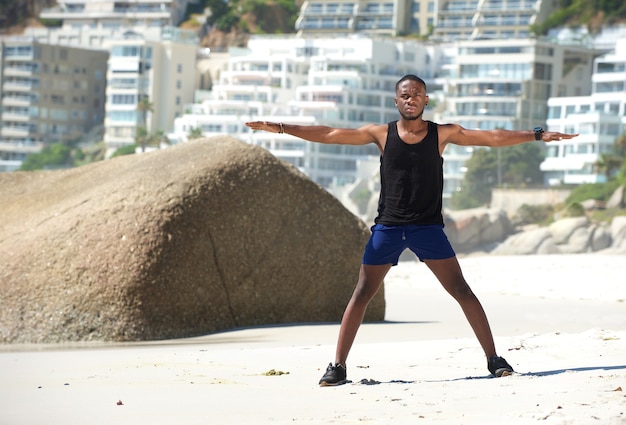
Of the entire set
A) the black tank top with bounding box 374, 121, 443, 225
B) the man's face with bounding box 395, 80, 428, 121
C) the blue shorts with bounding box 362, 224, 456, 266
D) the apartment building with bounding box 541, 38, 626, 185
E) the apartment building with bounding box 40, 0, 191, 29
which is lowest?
the apartment building with bounding box 541, 38, 626, 185

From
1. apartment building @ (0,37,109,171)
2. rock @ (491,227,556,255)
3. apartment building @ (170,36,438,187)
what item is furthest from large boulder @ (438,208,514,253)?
apartment building @ (0,37,109,171)

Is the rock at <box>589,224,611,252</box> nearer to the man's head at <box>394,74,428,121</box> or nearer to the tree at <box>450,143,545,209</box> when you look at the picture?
the tree at <box>450,143,545,209</box>

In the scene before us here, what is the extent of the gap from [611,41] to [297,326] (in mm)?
116423

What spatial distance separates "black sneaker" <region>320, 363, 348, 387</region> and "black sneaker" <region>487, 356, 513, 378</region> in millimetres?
687

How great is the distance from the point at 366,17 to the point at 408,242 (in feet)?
470

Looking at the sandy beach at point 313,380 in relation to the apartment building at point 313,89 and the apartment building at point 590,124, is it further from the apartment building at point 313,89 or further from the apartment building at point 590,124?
the apartment building at point 313,89

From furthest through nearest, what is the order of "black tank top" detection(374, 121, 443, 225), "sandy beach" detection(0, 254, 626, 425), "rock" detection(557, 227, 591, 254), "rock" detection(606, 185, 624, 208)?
"rock" detection(606, 185, 624, 208)
"rock" detection(557, 227, 591, 254)
"black tank top" detection(374, 121, 443, 225)
"sandy beach" detection(0, 254, 626, 425)

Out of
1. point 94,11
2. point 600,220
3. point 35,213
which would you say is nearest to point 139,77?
point 94,11

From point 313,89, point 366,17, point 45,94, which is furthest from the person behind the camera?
point 366,17

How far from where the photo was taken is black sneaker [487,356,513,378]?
7285mm

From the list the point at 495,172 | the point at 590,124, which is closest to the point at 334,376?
the point at 495,172

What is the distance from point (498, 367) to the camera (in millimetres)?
7332

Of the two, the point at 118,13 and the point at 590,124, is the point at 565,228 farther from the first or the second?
the point at 118,13

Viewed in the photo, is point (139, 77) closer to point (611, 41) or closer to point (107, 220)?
point (611, 41)
